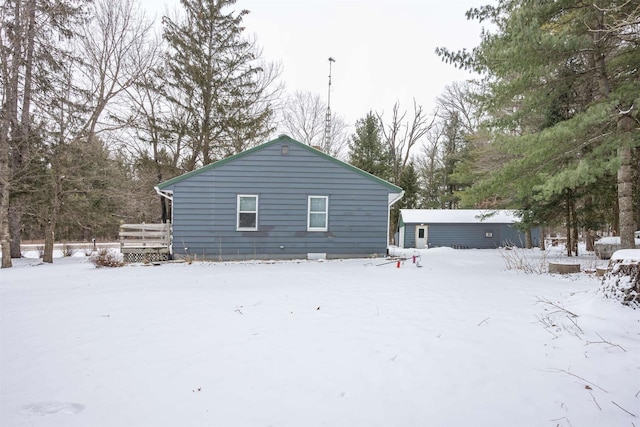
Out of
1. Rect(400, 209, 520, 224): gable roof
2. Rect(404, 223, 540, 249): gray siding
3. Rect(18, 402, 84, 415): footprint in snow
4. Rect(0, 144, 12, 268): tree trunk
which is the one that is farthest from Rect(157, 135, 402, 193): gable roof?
Rect(404, 223, 540, 249): gray siding

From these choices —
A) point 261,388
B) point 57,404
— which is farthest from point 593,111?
point 57,404

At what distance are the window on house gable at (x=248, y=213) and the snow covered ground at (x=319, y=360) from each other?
5.81m

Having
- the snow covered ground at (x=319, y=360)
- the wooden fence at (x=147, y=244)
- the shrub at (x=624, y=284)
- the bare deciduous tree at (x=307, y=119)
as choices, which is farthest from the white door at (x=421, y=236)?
the shrub at (x=624, y=284)

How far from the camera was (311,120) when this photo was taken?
87.5ft

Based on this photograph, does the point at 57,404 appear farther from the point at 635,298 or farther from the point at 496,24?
the point at 496,24

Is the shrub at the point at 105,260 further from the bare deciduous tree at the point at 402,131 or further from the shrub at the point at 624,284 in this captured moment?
the bare deciduous tree at the point at 402,131

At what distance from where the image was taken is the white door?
22.8 meters

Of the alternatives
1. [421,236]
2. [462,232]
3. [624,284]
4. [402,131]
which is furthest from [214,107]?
[462,232]

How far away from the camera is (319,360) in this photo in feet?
10.2

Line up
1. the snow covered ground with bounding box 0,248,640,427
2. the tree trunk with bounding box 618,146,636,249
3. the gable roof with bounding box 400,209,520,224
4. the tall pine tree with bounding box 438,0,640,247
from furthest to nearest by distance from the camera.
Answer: the gable roof with bounding box 400,209,520,224
the tree trunk with bounding box 618,146,636,249
the tall pine tree with bounding box 438,0,640,247
the snow covered ground with bounding box 0,248,640,427

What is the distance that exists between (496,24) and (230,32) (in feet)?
44.4

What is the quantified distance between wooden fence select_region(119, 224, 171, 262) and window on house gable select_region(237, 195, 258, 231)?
8.56 feet

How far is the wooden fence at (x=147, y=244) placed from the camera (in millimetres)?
10898

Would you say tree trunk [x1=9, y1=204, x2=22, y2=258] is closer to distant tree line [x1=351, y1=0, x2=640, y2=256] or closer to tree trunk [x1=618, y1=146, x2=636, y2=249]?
distant tree line [x1=351, y1=0, x2=640, y2=256]
